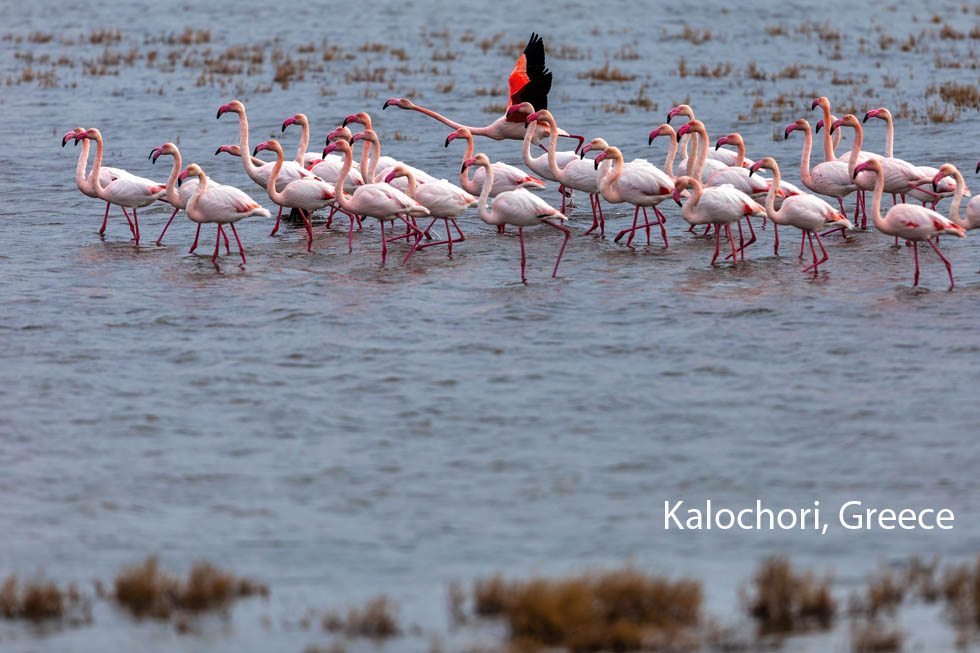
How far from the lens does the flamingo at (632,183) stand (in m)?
14.1

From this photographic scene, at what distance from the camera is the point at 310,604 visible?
6.86 metres

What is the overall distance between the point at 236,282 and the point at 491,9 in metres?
26.2

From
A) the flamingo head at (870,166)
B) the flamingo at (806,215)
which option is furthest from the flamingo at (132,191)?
the flamingo head at (870,166)

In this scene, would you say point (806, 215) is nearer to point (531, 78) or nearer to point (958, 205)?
point (958, 205)

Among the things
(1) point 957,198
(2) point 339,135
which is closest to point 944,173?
(1) point 957,198

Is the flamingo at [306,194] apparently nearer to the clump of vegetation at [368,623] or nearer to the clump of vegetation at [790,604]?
the clump of vegetation at [368,623]

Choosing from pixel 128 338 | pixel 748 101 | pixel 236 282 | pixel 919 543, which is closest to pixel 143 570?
pixel 919 543

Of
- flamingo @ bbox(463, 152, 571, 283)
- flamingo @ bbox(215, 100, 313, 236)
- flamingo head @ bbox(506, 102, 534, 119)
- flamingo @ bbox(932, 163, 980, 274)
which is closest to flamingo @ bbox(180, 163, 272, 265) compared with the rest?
flamingo @ bbox(215, 100, 313, 236)

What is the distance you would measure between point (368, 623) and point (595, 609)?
3.62 feet

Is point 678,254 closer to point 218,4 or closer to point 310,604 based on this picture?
point 310,604

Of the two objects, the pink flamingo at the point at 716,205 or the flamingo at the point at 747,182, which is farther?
the flamingo at the point at 747,182

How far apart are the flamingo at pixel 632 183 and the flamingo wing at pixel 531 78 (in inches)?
122

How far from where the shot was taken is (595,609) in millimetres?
6562

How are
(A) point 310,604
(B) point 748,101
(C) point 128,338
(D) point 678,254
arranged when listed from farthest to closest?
(B) point 748,101
(D) point 678,254
(C) point 128,338
(A) point 310,604
